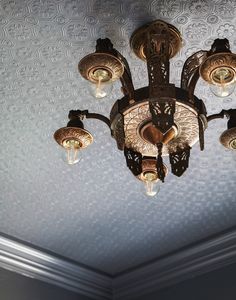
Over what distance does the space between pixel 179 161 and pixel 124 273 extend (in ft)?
7.26

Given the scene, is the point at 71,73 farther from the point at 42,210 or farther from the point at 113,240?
the point at 113,240

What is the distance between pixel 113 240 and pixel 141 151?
1628 millimetres

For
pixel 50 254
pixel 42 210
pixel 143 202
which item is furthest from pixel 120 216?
pixel 50 254

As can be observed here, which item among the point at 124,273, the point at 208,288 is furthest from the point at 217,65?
the point at 124,273

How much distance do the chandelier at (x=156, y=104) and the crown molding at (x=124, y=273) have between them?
166cm

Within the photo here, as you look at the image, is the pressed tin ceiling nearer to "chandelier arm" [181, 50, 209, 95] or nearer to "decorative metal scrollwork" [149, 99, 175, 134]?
"chandelier arm" [181, 50, 209, 95]

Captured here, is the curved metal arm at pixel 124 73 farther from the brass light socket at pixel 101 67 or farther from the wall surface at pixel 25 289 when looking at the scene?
the wall surface at pixel 25 289

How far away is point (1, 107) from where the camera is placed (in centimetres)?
230

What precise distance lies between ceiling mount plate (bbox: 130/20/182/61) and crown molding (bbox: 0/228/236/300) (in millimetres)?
1702

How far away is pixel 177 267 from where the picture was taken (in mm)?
3576

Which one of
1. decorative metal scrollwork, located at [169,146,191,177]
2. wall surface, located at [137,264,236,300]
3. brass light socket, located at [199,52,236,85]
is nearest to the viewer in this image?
brass light socket, located at [199,52,236,85]

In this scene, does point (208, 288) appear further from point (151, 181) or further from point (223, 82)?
point (223, 82)

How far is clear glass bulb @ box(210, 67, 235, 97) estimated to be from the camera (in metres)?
1.65

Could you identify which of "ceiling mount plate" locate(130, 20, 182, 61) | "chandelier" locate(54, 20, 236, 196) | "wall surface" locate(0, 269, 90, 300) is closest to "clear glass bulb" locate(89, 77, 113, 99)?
"chandelier" locate(54, 20, 236, 196)
